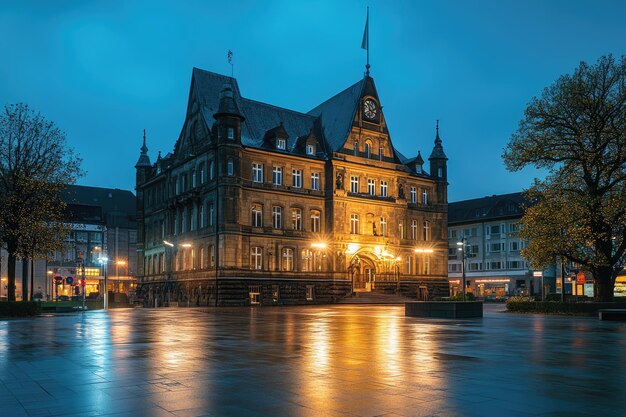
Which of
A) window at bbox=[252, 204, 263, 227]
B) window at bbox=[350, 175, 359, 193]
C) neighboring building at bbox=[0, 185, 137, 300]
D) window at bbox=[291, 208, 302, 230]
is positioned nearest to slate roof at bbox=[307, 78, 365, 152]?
window at bbox=[350, 175, 359, 193]

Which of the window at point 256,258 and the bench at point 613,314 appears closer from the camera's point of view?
the bench at point 613,314

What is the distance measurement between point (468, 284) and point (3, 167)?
87.8 meters

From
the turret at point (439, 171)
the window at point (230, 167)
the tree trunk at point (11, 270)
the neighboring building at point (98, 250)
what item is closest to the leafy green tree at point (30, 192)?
the tree trunk at point (11, 270)

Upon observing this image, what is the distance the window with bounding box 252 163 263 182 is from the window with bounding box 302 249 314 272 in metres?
9.87

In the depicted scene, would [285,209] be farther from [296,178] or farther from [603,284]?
[603,284]

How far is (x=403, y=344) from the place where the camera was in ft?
60.1

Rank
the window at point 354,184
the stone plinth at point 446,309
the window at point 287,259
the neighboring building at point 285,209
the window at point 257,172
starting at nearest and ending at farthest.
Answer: the stone plinth at point 446,309 → the neighboring building at point 285,209 → the window at point 257,172 → the window at point 287,259 → the window at point 354,184

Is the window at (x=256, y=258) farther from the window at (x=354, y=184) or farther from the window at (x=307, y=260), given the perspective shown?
the window at (x=354, y=184)

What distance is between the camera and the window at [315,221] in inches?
2825

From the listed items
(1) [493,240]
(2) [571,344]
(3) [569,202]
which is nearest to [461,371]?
(2) [571,344]

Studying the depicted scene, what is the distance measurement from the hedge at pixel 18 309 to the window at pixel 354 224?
39656 mm

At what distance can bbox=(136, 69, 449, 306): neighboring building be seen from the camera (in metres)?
65.1

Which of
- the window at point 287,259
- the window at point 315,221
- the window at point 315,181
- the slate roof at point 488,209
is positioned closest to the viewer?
the window at point 287,259

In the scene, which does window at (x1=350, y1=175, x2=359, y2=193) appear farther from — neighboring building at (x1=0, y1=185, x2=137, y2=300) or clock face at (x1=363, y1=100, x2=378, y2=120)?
neighboring building at (x1=0, y1=185, x2=137, y2=300)
